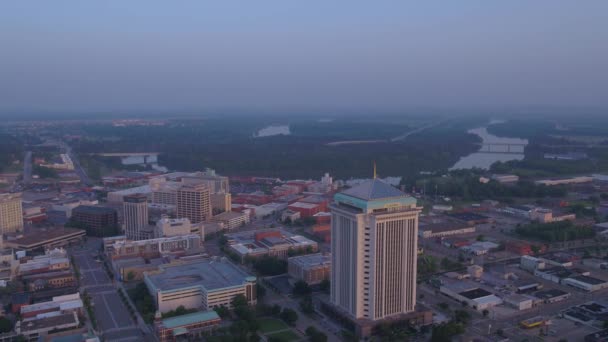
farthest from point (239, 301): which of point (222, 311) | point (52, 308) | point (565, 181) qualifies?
point (565, 181)

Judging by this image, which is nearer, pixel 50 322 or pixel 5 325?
pixel 5 325

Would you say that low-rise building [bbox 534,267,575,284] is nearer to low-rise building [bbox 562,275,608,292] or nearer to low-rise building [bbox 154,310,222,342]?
low-rise building [bbox 562,275,608,292]

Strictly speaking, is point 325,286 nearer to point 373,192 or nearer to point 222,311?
point 222,311

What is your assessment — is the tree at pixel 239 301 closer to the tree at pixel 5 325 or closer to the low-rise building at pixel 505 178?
the tree at pixel 5 325

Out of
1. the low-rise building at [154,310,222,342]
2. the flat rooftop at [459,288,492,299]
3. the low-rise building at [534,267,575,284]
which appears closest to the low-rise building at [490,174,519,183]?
the low-rise building at [534,267,575,284]

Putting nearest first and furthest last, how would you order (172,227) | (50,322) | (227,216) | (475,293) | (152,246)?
(50,322) < (475,293) < (152,246) < (172,227) < (227,216)

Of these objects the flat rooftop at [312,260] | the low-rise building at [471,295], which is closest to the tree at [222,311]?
the flat rooftop at [312,260]
